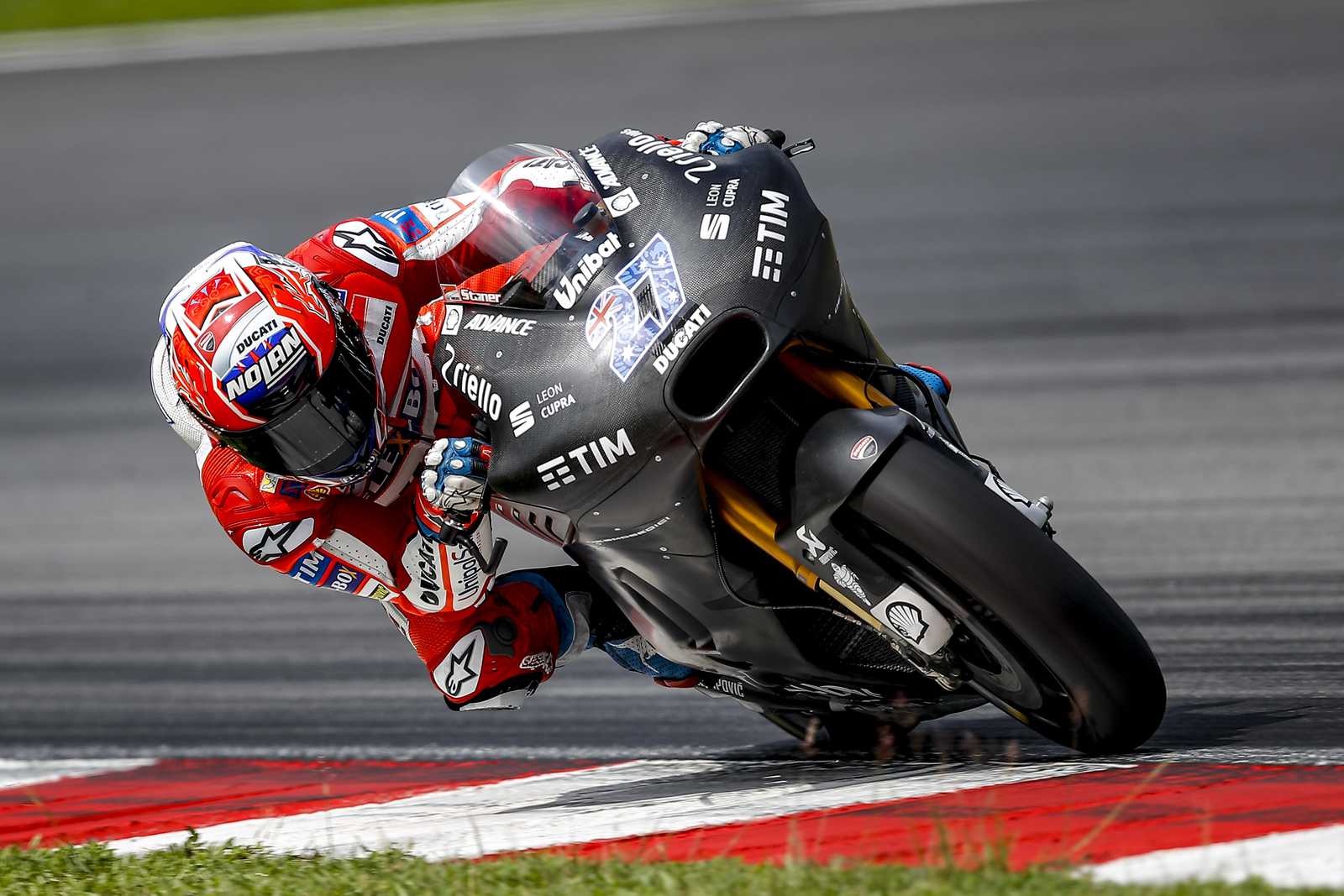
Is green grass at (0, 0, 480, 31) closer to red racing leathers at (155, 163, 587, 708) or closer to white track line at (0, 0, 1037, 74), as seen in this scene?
white track line at (0, 0, 1037, 74)

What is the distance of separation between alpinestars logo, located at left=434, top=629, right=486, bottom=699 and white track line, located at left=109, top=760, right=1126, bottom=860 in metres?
0.33

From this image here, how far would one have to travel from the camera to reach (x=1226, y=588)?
16.4ft

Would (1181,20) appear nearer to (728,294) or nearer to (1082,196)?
Result: (1082,196)

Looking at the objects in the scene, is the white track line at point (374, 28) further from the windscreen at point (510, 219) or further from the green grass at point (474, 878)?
the green grass at point (474, 878)

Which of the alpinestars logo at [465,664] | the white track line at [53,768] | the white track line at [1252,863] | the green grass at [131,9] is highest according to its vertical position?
the green grass at [131,9]

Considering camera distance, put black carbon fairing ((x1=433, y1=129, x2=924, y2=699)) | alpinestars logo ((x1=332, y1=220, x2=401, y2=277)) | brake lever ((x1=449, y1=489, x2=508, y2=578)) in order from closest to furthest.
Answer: black carbon fairing ((x1=433, y1=129, x2=924, y2=699)) < brake lever ((x1=449, y1=489, x2=508, y2=578)) < alpinestars logo ((x1=332, y1=220, x2=401, y2=277))

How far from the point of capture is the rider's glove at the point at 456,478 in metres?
3.30

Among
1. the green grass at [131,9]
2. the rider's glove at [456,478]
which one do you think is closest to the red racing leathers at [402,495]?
the rider's glove at [456,478]

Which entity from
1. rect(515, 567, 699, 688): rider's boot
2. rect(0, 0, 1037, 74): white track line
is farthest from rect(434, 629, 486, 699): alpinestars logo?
rect(0, 0, 1037, 74): white track line

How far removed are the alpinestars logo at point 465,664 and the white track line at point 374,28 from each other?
8.68m

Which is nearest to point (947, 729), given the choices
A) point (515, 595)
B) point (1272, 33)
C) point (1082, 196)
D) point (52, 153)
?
point (515, 595)

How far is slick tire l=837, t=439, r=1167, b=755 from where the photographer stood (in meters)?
2.99

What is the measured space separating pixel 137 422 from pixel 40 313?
6.00 feet

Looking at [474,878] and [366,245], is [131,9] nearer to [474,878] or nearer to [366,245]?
[366,245]
